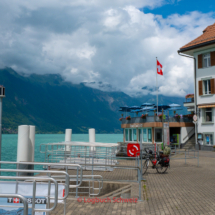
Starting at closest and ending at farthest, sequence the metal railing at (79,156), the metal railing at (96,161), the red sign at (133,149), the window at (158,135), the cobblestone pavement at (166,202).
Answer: the cobblestone pavement at (166,202) < the red sign at (133,149) < the metal railing at (96,161) < the metal railing at (79,156) < the window at (158,135)

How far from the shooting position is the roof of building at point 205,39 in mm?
31459

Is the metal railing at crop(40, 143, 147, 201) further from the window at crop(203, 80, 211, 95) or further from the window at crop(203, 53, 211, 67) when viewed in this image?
the window at crop(203, 53, 211, 67)

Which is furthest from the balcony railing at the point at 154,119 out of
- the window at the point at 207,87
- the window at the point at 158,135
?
the window at the point at 207,87

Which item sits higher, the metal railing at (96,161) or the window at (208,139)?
the window at (208,139)

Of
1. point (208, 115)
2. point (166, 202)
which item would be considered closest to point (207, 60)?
point (208, 115)

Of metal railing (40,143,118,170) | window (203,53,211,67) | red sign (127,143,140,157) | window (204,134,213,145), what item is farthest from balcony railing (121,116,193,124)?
red sign (127,143,140,157)

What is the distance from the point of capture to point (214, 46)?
31297 millimetres

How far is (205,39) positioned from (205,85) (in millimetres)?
5302

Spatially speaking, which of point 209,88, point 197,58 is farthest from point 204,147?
point 197,58

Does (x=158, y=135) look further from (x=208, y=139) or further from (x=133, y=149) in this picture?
(x=133, y=149)

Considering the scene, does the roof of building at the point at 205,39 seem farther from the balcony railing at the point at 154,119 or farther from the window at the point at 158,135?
the window at the point at 158,135

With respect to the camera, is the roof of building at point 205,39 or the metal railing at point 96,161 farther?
the roof of building at point 205,39

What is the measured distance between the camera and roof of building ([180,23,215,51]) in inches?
1239

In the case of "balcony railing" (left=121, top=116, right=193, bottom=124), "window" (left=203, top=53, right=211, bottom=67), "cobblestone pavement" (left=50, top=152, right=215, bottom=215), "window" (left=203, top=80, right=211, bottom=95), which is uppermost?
"window" (left=203, top=53, right=211, bottom=67)
